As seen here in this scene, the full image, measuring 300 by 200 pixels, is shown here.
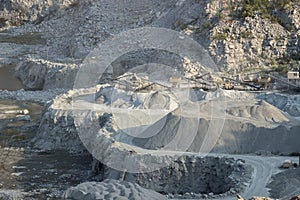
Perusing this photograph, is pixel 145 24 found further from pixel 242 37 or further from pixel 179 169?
pixel 179 169

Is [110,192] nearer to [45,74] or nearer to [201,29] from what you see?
[201,29]

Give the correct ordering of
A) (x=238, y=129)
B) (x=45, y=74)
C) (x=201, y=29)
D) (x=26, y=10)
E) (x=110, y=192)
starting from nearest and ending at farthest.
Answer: (x=110, y=192), (x=238, y=129), (x=201, y=29), (x=45, y=74), (x=26, y=10)

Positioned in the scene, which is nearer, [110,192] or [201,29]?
[110,192]

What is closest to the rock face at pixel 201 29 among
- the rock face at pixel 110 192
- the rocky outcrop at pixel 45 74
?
the rocky outcrop at pixel 45 74

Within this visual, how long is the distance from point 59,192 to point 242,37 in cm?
2137

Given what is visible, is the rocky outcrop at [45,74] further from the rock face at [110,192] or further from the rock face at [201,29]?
the rock face at [110,192]

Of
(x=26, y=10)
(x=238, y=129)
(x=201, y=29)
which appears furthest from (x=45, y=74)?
(x=26, y=10)

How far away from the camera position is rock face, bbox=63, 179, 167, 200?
22.7m

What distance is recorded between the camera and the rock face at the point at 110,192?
22734mm

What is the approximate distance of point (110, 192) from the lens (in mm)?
22984

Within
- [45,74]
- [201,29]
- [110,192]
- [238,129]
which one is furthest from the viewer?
[45,74]

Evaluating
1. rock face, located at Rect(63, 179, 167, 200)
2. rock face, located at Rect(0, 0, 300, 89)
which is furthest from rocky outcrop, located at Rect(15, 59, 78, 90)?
rock face, located at Rect(63, 179, 167, 200)

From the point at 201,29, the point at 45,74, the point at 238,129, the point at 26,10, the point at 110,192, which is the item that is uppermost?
the point at 201,29

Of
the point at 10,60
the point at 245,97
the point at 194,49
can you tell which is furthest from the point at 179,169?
the point at 10,60
